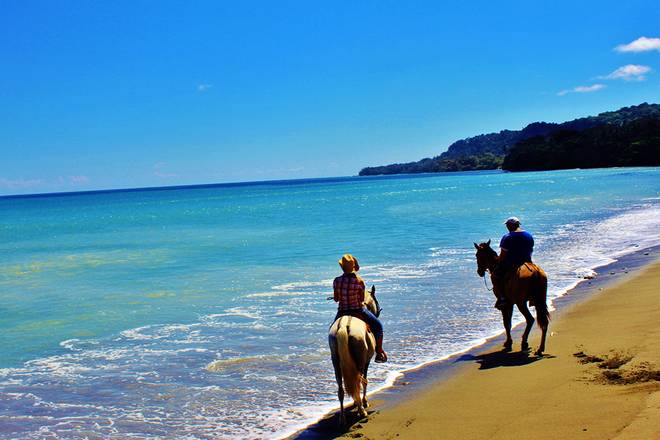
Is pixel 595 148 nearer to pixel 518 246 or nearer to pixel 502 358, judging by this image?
pixel 518 246

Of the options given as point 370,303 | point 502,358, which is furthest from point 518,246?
point 370,303

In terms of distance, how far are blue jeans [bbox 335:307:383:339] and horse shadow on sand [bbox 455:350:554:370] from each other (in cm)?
193

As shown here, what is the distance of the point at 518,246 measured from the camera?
9789mm

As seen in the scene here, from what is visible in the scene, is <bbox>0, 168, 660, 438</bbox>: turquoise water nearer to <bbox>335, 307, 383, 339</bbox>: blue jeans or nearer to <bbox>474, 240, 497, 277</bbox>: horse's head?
<bbox>335, 307, 383, 339</bbox>: blue jeans

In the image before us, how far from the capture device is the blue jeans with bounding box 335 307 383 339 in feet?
26.4

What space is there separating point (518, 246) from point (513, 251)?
13 cm

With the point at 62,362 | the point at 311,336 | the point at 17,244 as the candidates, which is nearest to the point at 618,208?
the point at 311,336

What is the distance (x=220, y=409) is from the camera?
816cm

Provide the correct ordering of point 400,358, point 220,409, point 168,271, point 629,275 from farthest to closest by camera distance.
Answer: point 168,271 < point 629,275 < point 400,358 < point 220,409

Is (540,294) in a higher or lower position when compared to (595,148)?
lower

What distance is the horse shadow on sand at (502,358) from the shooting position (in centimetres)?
904

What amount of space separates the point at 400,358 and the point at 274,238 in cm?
2385

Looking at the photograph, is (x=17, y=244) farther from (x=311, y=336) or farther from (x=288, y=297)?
(x=311, y=336)

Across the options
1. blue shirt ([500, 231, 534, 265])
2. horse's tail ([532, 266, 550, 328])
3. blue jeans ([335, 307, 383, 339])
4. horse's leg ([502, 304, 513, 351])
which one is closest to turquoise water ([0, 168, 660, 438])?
horse's tail ([532, 266, 550, 328])
